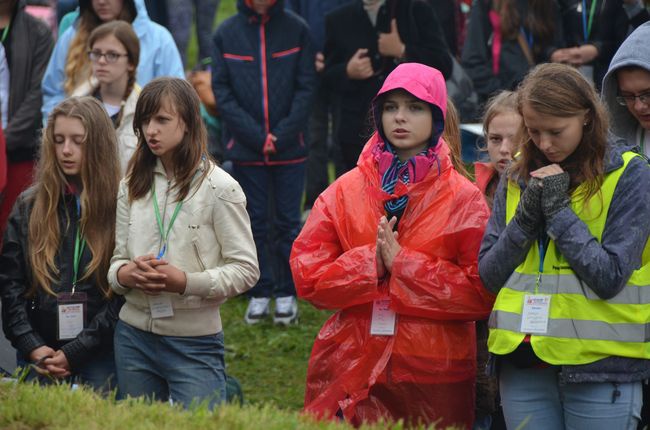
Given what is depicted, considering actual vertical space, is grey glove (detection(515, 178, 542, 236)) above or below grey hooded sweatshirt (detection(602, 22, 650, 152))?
below

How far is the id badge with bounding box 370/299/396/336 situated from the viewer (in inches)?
213

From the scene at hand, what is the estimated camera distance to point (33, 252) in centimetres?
611

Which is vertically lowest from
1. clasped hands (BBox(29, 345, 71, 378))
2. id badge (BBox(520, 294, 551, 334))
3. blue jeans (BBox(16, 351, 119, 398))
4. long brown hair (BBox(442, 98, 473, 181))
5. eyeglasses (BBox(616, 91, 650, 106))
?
blue jeans (BBox(16, 351, 119, 398))

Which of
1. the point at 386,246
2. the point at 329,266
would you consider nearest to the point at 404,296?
the point at 386,246

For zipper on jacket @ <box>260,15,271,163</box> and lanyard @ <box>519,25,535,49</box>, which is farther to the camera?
lanyard @ <box>519,25,535,49</box>

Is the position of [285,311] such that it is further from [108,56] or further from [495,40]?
[495,40]

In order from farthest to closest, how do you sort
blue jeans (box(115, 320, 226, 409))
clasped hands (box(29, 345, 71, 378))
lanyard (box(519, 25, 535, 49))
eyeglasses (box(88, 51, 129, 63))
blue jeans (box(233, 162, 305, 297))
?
lanyard (box(519, 25, 535, 49)), blue jeans (box(233, 162, 305, 297)), eyeglasses (box(88, 51, 129, 63)), clasped hands (box(29, 345, 71, 378)), blue jeans (box(115, 320, 226, 409))

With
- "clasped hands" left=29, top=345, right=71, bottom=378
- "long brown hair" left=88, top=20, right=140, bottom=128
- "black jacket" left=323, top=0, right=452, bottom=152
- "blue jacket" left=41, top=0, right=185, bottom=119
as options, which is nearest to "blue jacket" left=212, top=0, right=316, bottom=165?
"black jacket" left=323, top=0, right=452, bottom=152

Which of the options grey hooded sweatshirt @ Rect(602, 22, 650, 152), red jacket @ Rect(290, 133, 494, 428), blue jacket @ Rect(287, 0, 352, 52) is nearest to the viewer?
grey hooded sweatshirt @ Rect(602, 22, 650, 152)

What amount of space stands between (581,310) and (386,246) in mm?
961

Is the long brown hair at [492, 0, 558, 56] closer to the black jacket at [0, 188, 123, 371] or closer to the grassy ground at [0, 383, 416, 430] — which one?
the black jacket at [0, 188, 123, 371]

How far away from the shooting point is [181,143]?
19.5 feet

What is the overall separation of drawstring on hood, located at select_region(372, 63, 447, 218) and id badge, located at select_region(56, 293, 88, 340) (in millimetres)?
1694

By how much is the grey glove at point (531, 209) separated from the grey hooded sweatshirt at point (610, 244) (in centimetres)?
3
